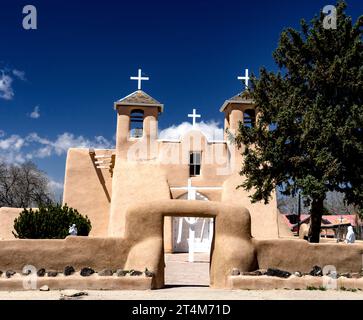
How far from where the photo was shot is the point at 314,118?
17453 millimetres

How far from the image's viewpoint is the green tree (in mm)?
17516

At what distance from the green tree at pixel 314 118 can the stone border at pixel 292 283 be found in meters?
5.00

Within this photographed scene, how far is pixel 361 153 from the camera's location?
17.7 metres

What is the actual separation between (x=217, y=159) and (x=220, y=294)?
16.2m

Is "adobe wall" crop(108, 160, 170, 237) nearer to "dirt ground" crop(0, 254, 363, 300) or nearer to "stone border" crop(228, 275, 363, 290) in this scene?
"dirt ground" crop(0, 254, 363, 300)

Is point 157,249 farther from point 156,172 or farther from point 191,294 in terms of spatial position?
point 156,172

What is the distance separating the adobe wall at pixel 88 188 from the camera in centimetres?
2858

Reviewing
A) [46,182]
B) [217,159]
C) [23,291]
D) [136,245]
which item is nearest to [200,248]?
[217,159]

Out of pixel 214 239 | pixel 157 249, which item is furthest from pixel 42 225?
pixel 214 239

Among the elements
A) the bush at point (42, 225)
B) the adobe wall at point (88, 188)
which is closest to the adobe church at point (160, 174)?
the adobe wall at point (88, 188)

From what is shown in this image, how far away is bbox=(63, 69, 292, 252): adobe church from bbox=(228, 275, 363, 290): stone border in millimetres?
12149

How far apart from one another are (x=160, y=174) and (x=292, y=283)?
1438 cm

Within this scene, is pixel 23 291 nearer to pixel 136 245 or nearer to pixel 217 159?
pixel 136 245

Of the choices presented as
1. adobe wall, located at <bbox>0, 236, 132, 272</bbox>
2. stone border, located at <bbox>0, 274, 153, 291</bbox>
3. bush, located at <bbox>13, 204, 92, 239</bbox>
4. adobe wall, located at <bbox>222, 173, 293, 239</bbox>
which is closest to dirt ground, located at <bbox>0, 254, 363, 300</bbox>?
stone border, located at <bbox>0, 274, 153, 291</bbox>
